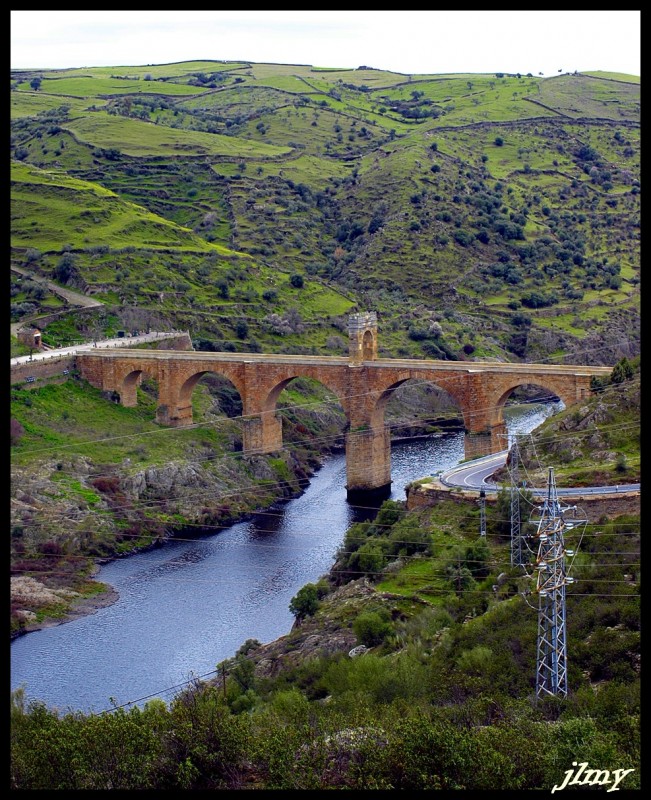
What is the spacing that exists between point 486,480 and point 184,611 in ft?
37.0

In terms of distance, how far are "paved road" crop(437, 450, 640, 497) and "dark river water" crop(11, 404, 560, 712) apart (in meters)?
5.73

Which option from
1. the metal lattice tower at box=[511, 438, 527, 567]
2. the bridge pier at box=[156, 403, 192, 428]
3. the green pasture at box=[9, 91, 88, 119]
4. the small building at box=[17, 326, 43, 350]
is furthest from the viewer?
the green pasture at box=[9, 91, 88, 119]

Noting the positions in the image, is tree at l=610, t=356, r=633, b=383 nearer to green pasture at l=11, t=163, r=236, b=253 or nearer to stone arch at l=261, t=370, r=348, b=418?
stone arch at l=261, t=370, r=348, b=418

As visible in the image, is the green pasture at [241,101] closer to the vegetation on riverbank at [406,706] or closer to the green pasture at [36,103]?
the green pasture at [36,103]

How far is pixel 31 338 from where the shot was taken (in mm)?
59844

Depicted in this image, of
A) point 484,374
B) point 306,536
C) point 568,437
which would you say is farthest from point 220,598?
point 484,374

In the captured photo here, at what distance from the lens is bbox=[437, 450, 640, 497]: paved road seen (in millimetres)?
33219

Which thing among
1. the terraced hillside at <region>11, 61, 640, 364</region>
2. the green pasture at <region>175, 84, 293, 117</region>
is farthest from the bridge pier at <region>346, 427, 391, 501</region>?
the green pasture at <region>175, 84, 293, 117</region>

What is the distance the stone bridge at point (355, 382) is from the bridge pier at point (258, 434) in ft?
0.16

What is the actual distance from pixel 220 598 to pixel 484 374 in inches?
669

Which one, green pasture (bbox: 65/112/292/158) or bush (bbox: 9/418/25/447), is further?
green pasture (bbox: 65/112/292/158)

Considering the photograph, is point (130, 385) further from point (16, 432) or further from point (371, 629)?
point (371, 629)

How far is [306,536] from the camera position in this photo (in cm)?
4753
